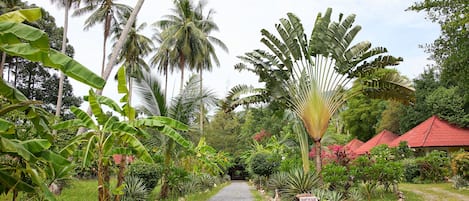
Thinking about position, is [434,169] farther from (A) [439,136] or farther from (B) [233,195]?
(B) [233,195]

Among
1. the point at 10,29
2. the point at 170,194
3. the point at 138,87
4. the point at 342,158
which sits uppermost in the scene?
the point at 138,87

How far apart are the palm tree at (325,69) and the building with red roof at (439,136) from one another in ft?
36.6

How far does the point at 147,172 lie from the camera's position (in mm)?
12359

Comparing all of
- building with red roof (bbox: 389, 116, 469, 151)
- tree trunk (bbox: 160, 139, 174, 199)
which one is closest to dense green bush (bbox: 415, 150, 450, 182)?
building with red roof (bbox: 389, 116, 469, 151)

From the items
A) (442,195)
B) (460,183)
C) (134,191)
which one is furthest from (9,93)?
(460,183)

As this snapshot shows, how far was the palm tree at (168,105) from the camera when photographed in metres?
11.3

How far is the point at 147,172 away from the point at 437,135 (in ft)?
58.4

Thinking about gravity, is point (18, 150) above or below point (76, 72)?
below

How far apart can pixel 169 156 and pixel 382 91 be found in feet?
24.9

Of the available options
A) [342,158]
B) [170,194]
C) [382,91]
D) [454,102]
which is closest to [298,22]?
[382,91]

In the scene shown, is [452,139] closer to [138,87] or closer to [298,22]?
[298,22]

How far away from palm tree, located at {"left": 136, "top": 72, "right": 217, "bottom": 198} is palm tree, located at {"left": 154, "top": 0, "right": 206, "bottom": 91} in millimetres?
12934

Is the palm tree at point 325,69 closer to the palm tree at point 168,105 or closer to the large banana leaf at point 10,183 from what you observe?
the palm tree at point 168,105

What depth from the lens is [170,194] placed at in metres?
13.9
